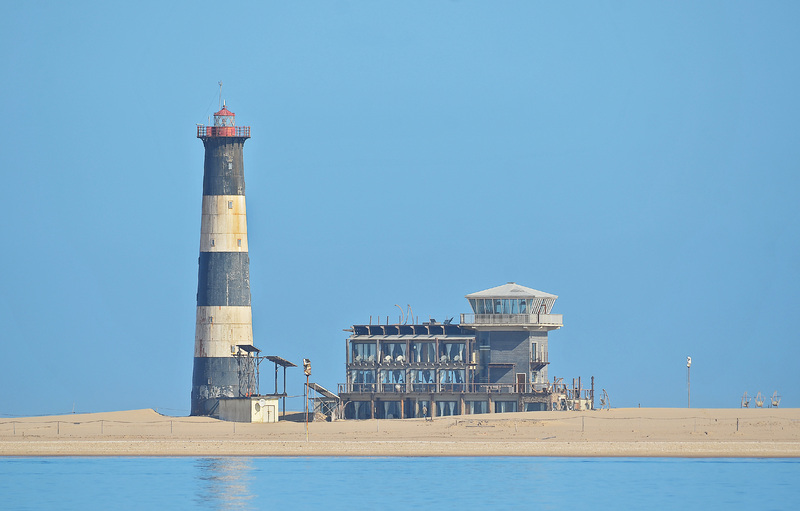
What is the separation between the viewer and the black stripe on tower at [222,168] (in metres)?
96.8

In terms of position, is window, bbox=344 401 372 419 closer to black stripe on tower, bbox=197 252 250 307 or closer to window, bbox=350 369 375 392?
window, bbox=350 369 375 392

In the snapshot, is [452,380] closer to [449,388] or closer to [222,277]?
[449,388]

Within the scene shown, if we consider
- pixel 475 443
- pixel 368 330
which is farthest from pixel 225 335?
pixel 475 443

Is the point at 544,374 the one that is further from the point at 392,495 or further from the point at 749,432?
the point at 392,495

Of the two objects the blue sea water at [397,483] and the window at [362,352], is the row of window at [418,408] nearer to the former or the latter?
the window at [362,352]

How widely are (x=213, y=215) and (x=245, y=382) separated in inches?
378

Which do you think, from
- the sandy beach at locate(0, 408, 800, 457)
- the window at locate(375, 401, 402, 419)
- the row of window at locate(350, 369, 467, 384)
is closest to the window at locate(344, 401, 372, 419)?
the window at locate(375, 401, 402, 419)

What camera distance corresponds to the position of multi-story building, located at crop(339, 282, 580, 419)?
97.9 metres

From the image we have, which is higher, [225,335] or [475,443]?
[225,335]

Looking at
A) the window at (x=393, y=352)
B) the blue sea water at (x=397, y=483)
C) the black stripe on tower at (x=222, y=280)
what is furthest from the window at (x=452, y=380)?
the black stripe on tower at (x=222, y=280)

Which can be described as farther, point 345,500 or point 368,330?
point 368,330

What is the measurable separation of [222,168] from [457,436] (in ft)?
67.1

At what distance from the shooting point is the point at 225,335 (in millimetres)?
96062

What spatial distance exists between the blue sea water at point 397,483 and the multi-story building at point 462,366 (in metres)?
9.34
